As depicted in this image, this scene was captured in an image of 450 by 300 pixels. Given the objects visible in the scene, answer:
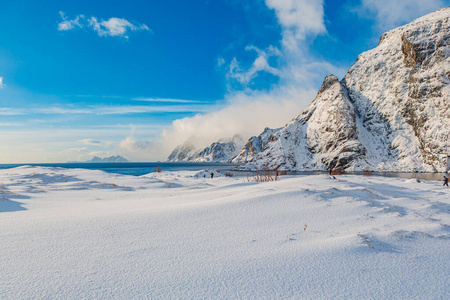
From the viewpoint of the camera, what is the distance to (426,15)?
7081 cm

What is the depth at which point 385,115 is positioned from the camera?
6788cm

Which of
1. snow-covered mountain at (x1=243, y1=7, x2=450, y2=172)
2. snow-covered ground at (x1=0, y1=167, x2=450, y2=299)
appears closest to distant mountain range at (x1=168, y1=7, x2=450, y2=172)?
snow-covered mountain at (x1=243, y1=7, x2=450, y2=172)

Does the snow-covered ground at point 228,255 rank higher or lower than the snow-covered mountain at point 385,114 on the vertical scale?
lower

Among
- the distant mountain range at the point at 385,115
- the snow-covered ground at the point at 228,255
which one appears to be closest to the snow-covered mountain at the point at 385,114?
the distant mountain range at the point at 385,115

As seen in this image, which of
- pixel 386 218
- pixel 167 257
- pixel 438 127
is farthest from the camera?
pixel 438 127

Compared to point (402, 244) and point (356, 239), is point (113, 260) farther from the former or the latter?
point (402, 244)

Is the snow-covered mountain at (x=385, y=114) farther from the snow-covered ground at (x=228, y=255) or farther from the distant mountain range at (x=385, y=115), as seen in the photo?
the snow-covered ground at (x=228, y=255)

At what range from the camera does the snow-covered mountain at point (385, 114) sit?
2239 inches

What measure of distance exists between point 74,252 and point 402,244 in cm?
421

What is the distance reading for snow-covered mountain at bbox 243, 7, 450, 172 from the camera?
187ft

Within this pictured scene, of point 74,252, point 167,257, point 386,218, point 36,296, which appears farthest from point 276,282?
point 386,218

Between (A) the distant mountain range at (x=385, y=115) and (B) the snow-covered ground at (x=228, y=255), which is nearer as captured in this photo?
(B) the snow-covered ground at (x=228, y=255)

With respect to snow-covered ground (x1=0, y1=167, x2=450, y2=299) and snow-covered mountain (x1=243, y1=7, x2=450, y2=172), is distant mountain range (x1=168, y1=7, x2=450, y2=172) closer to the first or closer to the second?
snow-covered mountain (x1=243, y1=7, x2=450, y2=172)

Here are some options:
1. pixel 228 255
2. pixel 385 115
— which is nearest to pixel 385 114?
pixel 385 115
